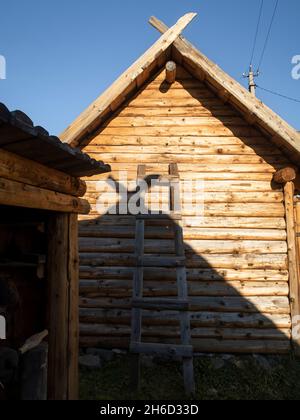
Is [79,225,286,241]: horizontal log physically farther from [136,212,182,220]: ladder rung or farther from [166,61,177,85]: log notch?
[166,61,177,85]: log notch

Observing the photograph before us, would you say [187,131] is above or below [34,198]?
above

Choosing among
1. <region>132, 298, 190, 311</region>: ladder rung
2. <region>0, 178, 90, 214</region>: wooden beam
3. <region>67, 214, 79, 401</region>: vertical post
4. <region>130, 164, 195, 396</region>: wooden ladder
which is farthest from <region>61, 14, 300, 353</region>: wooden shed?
<region>0, 178, 90, 214</region>: wooden beam

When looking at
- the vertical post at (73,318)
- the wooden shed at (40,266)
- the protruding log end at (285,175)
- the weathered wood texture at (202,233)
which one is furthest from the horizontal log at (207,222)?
the vertical post at (73,318)

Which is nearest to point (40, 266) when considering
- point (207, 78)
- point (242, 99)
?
point (242, 99)

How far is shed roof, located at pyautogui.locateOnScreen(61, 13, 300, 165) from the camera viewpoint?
4.62 metres

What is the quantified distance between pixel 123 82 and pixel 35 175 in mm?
3390

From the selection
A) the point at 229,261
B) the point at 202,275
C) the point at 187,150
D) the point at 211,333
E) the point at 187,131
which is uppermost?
the point at 187,131

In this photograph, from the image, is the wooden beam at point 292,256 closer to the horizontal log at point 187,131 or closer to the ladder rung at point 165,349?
the horizontal log at point 187,131

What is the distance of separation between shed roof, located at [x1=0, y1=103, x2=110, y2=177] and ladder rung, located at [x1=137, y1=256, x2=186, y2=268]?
5.91 feet

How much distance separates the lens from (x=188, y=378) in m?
3.48

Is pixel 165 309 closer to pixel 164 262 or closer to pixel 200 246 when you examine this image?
pixel 164 262

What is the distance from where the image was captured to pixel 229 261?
490 cm
